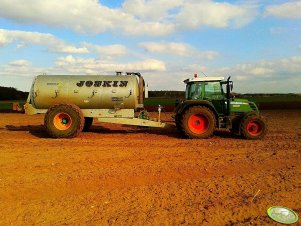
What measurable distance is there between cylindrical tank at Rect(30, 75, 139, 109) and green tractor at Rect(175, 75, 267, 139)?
207 centimetres

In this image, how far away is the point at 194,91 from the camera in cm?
1290

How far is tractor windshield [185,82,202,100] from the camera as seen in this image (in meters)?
12.8

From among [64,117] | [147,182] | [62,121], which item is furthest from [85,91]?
[147,182]

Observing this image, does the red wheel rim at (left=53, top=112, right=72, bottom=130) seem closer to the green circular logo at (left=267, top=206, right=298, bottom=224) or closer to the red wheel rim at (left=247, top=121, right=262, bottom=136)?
the red wheel rim at (left=247, top=121, right=262, bottom=136)

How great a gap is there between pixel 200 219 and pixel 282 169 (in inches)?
135

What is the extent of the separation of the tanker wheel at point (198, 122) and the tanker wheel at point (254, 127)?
1.06 m

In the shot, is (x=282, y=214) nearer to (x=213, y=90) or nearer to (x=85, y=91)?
(x=213, y=90)

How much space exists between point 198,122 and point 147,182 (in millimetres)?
6145

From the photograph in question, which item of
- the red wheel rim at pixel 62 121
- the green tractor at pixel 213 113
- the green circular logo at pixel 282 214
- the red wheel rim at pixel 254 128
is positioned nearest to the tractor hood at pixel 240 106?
the green tractor at pixel 213 113

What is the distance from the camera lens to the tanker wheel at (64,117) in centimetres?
1262

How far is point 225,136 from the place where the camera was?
13.4m

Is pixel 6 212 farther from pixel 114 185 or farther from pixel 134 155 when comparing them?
pixel 134 155

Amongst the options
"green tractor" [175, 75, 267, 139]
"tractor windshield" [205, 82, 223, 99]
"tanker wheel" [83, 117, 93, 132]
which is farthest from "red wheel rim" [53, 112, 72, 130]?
"tractor windshield" [205, 82, 223, 99]

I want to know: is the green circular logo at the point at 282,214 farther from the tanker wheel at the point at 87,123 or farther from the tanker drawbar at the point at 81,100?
the tanker wheel at the point at 87,123
